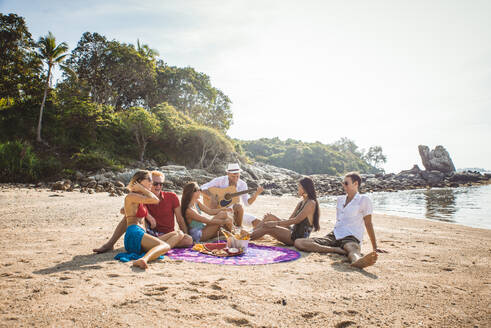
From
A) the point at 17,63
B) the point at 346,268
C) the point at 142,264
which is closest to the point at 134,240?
the point at 142,264

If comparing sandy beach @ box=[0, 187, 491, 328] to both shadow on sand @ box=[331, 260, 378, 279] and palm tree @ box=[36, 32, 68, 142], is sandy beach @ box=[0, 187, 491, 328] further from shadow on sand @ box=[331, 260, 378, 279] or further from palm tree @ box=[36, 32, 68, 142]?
palm tree @ box=[36, 32, 68, 142]

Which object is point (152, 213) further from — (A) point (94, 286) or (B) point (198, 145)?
(B) point (198, 145)

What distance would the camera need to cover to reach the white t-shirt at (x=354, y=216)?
4789 millimetres

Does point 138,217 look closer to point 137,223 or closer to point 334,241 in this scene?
point 137,223

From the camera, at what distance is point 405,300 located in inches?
120

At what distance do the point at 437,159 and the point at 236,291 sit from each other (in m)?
57.4

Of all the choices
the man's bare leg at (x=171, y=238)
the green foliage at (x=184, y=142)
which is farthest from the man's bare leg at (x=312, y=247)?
the green foliage at (x=184, y=142)

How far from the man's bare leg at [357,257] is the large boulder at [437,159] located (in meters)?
54.7

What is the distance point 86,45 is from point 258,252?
92.3 feet

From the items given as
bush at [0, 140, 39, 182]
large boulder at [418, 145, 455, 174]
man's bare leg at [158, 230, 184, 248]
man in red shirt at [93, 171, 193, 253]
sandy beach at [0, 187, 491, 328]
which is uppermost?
large boulder at [418, 145, 455, 174]

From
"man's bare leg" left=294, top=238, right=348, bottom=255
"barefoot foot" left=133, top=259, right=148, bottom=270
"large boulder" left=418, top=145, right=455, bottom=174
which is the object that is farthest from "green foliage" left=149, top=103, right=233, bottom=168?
"large boulder" left=418, top=145, right=455, bottom=174

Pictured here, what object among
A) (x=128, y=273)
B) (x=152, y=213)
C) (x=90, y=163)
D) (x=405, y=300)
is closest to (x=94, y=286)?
(x=128, y=273)

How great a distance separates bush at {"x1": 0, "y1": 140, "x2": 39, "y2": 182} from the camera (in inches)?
546

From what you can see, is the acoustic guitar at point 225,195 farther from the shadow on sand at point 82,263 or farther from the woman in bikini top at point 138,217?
the shadow on sand at point 82,263
